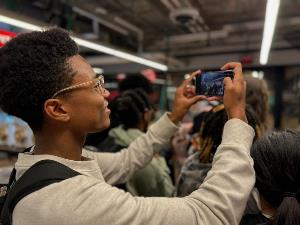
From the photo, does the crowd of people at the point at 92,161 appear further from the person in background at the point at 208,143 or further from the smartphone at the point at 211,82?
the person in background at the point at 208,143

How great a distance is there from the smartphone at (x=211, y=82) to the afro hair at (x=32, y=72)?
19.6 inches

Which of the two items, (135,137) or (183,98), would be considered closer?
(183,98)

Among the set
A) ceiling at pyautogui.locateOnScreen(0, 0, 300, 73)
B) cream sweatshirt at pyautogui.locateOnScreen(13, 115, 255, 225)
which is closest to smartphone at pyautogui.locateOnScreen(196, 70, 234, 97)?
cream sweatshirt at pyautogui.locateOnScreen(13, 115, 255, 225)

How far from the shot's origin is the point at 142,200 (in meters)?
0.89

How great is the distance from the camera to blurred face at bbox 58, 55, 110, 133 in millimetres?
990

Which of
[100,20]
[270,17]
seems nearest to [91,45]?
[270,17]

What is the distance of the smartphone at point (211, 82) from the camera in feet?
3.70

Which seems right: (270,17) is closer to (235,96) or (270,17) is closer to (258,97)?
(258,97)

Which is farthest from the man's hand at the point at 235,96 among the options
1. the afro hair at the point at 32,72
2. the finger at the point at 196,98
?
the afro hair at the point at 32,72

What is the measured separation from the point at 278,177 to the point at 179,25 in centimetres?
485

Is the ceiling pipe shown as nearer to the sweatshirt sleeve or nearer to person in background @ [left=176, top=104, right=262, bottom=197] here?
the sweatshirt sleeve

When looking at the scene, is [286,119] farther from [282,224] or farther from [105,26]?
[282,224]

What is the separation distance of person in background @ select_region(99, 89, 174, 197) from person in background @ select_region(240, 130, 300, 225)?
39.2 inches

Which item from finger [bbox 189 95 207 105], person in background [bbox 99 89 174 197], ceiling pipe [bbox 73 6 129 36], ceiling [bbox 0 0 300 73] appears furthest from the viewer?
ceiling pipe [bbox 73 6 129 36]
